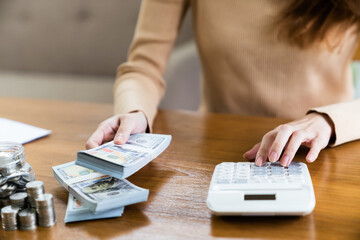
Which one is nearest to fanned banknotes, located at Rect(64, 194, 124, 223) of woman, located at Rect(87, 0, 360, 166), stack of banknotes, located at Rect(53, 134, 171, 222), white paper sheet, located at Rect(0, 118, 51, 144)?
stack of banknotes, located at Rect(53, 134, 171, 222)

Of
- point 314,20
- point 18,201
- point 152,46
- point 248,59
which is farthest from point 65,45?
point 18,201

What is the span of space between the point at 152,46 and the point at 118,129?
44 centimetres

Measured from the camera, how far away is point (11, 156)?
0.63 metres

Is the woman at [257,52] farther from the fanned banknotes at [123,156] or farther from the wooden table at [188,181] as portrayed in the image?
the fanned banknotes at [123,156]

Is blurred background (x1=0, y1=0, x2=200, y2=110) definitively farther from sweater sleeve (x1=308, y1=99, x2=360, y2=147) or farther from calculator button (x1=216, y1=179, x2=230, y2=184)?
calculator button (x1=216, y1=179, x2=230, y2=184)

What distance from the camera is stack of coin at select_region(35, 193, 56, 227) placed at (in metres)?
0.56

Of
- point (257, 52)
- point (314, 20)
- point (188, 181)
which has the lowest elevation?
point (188, 181)

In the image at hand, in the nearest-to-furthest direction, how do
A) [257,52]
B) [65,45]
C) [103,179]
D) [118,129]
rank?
[103,179], [118,129], [257,52], [65,45]

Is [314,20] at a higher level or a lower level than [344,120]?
higher

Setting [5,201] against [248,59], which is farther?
[248,59]

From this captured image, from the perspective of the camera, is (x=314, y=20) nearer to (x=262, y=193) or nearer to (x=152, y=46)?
(x=152, y=46)

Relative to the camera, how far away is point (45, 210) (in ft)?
1.83

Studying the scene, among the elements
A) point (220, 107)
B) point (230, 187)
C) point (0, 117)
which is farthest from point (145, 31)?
point (230, 187)

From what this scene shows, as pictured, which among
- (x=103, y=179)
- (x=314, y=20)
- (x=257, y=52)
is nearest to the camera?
(x=103, y=179)
